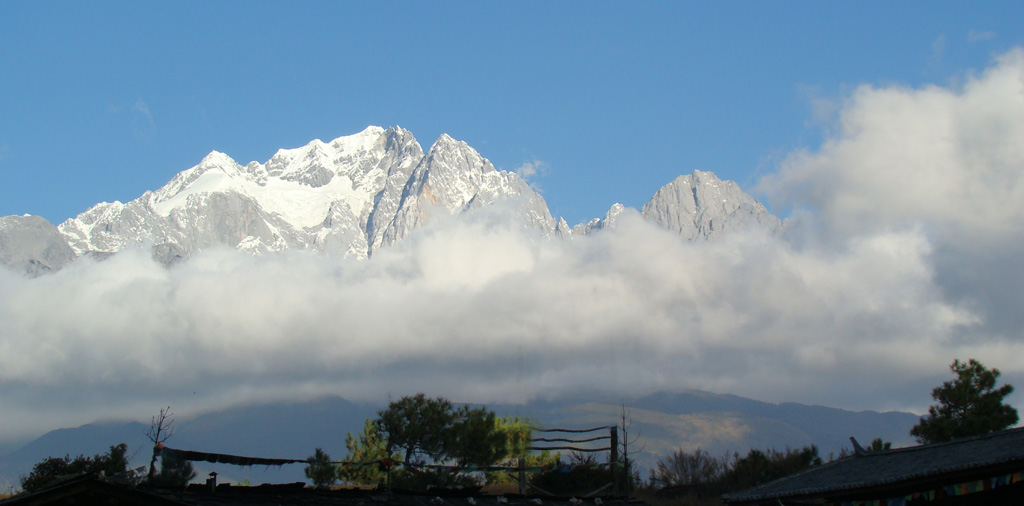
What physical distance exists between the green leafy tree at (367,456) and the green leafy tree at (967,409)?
23.6m

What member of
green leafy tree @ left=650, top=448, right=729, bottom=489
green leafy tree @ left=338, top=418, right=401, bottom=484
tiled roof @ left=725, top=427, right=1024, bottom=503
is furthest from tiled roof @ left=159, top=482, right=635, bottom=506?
green leafy tree @ left=338, top=418, right=401, bottom=484

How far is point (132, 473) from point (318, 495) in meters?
3.96

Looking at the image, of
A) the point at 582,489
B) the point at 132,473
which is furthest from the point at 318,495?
the point at 582,489

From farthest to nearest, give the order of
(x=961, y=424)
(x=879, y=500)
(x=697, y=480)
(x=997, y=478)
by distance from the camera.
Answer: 1. (x=697, y=480)
2. (x=961, y=424)
3. (x=879, y=500)
4. (x=997, y=478)

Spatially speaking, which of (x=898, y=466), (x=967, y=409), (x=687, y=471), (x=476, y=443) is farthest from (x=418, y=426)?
(x=898, y=466)

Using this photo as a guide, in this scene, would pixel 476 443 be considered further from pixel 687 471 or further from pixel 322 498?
pixel 322 498

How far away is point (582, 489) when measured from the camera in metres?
39.6

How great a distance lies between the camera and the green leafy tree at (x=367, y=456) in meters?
42.7

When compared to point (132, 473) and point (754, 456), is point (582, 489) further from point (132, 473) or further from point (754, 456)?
point (132, 473)

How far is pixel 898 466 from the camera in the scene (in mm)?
16688

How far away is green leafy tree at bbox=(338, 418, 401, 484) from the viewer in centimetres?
4269

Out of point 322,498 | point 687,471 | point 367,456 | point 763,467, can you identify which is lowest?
point 322,498

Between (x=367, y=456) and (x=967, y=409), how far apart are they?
34154mm

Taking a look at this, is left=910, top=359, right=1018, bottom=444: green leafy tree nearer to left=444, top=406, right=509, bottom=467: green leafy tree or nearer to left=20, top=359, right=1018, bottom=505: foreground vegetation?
left=20, top=359, right=1018, bottom=505: foreground vegetation
